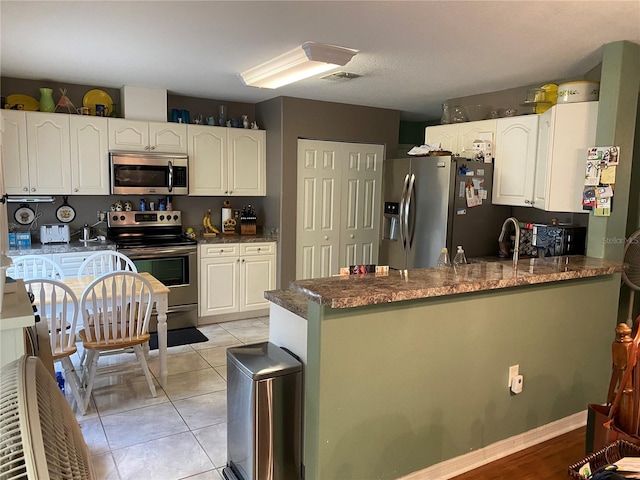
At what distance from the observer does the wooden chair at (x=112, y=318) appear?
303 cm

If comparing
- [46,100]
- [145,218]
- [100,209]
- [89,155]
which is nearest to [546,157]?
[145,218]

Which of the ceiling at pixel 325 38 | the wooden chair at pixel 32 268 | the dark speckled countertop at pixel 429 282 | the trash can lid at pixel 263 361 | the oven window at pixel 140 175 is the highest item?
the ceiling at pixel 325 38

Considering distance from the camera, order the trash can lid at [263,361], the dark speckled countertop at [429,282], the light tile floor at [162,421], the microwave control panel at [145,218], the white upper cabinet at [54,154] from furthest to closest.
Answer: the microwave control panel at [145,218] → the white upper cabinet at [54,154] → the light tile floor at [162,421] → the trash can lid at [263,361] → the dark speckled countertop at [429,282]

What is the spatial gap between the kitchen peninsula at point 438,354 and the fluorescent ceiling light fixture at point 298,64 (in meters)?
1.54

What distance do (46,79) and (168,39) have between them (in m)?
2.07

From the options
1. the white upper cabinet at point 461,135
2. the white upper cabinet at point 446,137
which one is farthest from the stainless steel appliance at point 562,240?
the white upper cabinet at point 446,137

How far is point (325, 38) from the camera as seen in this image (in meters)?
2.85

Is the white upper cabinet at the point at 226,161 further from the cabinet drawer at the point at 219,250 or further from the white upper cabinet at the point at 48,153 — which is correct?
the white upper cabinet at the point at 48,153

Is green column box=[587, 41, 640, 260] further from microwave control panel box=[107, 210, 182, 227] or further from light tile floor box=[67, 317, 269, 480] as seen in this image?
microwave control panel box=[107, 210, 182, 227]

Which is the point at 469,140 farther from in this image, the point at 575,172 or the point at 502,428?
the point at 502,428

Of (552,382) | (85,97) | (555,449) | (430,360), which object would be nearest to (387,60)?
(430,360)

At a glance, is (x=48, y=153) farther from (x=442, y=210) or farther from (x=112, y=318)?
(x=442, y=210)

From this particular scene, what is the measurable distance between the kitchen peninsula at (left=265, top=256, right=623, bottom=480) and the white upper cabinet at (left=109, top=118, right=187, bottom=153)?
2852mm

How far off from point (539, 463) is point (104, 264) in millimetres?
3478
